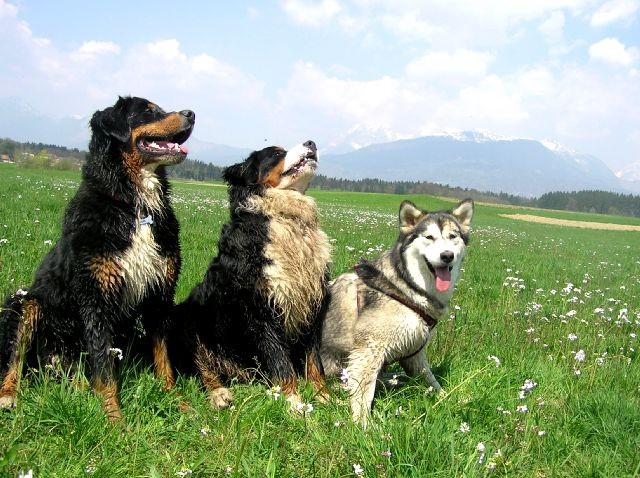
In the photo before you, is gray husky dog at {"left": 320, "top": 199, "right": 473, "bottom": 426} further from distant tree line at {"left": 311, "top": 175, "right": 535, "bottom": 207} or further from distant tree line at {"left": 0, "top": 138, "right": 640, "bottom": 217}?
distant tree line at {"left": 0, "top": 138, "right": 640, "bottom": 217}

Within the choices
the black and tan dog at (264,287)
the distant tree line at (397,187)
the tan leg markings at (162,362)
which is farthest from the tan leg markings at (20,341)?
the distant tree line at (397,187)

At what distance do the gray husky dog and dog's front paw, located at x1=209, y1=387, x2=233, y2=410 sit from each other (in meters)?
1.07

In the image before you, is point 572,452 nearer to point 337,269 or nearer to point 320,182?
point 337,269

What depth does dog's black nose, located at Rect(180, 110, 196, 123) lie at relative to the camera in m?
4.16

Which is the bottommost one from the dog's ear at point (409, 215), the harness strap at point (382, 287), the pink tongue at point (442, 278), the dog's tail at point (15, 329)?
the dog's tail at point (15, 329)

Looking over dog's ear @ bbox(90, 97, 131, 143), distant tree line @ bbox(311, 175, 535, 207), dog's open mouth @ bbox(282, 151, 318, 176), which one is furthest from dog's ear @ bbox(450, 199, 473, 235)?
distant tree line @ bbox(311, 175, 535, 207)

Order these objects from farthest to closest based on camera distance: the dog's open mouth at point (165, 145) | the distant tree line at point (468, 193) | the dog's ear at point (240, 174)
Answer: the distant tree line at point (468, 193) → the dog's ear at point (240, 174) → the dog's open mouth at point (165, 145)

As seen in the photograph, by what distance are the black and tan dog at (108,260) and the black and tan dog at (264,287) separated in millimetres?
519

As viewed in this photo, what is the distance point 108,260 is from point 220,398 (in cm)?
150

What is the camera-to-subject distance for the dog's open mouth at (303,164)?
4.76 meters

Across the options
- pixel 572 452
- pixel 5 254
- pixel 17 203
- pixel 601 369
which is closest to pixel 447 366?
pixel 601 369

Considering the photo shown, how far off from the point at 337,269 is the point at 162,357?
526 cm

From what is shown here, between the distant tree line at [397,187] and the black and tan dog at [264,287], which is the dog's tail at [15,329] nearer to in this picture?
the black and tan dog at [264,287]

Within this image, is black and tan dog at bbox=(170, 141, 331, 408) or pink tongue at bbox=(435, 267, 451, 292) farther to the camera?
pink tongue at bbox=(435, 267, 451, 292)
